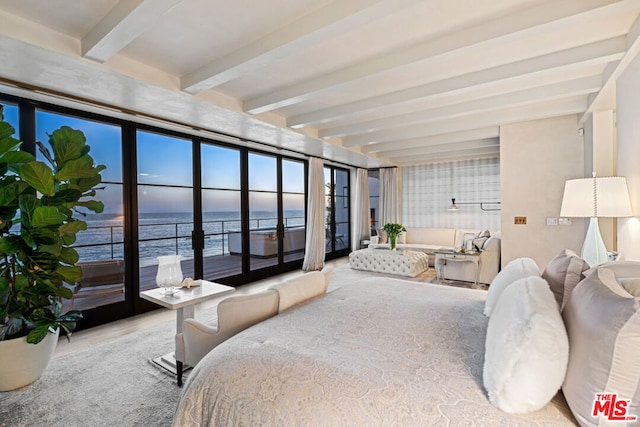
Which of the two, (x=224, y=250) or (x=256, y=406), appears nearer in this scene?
(x=256, y=406)

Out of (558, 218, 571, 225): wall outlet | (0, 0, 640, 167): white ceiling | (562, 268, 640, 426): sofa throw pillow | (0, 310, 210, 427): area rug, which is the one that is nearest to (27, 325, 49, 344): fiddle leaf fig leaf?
(0, 310, 210, 427): area rug

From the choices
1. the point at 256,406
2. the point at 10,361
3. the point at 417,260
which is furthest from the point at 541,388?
the point at 417,260

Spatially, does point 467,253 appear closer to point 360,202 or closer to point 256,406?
point 360,202

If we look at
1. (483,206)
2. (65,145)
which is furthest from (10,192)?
(483,206)

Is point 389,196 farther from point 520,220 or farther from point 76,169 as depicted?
point 76,169

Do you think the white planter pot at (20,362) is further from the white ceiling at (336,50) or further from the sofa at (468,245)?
the sofa at (468,245)

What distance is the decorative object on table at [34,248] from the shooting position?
82.7 inches

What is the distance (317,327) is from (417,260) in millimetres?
4284

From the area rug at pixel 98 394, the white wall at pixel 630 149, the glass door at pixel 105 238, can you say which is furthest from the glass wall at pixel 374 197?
the area rug at pixel 98 394

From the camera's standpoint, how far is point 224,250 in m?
5.85

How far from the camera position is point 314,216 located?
6383mm

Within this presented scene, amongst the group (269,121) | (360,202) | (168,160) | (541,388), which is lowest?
(541,388)

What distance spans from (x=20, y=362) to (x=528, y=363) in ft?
10.3

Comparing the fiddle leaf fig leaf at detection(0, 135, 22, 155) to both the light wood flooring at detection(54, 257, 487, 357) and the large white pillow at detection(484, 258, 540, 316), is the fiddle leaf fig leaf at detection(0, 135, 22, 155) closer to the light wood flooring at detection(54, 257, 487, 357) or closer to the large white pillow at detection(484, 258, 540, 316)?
the light wood flooring at detection(54, 257, 487, 357)
